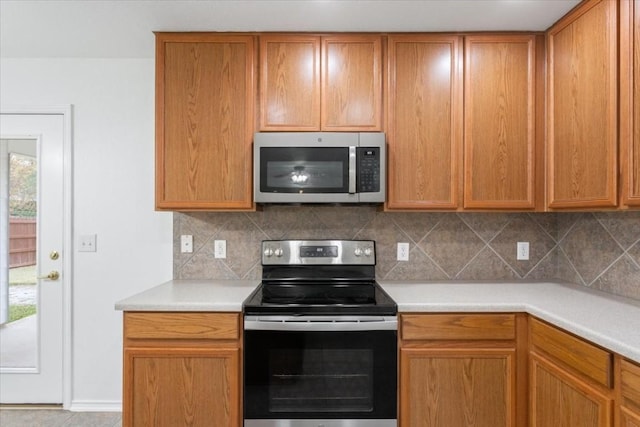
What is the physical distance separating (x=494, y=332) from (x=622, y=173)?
2.85ft

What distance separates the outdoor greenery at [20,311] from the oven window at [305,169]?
1885mm

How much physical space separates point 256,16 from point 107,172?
4.77ft

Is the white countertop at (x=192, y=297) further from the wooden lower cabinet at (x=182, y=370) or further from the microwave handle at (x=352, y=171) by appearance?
the microwave handle at (x=352, y=171)

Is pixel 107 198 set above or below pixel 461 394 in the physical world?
above

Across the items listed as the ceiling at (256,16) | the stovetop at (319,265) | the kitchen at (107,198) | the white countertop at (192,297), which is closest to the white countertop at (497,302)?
the white countertop at (192,297)

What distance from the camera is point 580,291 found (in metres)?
2.00

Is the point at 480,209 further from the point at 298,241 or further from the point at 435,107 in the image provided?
the point at 298,241

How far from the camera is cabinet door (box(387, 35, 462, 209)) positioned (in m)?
2.09

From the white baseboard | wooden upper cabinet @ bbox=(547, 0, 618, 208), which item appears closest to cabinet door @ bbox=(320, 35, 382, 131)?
wooden upper cabinet @ bbox=(547, 0, 618, 208)

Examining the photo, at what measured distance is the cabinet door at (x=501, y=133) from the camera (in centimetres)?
209

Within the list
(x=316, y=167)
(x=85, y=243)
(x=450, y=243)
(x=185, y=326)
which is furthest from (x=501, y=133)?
(x=85, y=243)

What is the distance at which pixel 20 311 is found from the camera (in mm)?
2543

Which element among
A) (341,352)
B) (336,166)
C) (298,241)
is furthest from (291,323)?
(336,166)

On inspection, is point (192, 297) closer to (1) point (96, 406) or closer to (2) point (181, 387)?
(2) point (181, 387)
